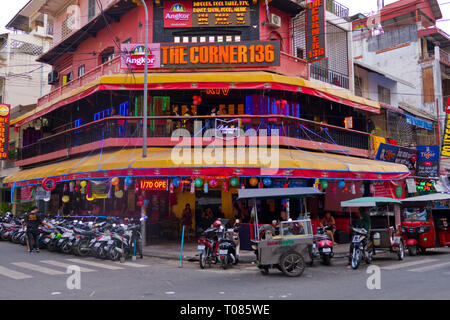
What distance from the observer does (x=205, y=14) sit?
1862 centimetres

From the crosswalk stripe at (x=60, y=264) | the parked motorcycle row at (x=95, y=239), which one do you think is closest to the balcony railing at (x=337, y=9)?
the parked motorcycle row at (x=95, y=239)

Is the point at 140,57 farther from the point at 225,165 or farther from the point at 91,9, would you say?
the point at 91,9

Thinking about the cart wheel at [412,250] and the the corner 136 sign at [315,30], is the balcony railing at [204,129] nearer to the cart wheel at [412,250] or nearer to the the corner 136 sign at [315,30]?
the the corner 136 sign at [315,30]

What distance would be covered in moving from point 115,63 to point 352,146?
11903 millimetres

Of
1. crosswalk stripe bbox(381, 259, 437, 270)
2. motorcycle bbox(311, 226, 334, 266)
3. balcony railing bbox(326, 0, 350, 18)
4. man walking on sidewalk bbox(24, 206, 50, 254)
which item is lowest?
crosswalk stripe bbox(381, 259, 437, 270)

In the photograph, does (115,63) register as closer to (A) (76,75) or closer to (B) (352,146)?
(A) (76,75)

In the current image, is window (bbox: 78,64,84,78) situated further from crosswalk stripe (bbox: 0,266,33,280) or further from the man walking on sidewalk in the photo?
crosswalk stripe (bbox: 0,266,33,280)

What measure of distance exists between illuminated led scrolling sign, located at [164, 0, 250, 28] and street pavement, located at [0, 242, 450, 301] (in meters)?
10.6

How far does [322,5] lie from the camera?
18797 millimetres

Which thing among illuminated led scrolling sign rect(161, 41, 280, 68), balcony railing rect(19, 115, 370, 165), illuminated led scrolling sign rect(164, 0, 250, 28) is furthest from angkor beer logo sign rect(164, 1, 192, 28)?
balcony railing rect(19, 115, 370, 165)

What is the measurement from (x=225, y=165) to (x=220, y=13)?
25.3 ft

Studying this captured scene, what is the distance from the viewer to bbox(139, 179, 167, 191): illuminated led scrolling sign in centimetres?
1592

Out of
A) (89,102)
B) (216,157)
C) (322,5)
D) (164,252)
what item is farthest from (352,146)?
(89,102)
